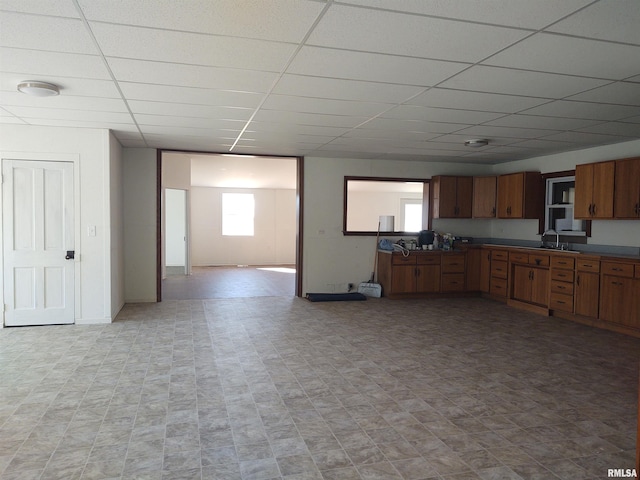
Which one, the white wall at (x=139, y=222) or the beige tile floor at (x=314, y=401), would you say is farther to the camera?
the white wall at (x=139, y=222)

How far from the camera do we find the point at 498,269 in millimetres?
7402

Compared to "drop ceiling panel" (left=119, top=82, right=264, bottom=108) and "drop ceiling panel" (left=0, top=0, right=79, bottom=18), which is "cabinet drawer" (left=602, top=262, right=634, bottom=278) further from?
"drop ceiling panel" (left=0, top=0, right=79, bottom=18)

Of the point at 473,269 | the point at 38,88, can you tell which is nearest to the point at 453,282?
the point at 473,269

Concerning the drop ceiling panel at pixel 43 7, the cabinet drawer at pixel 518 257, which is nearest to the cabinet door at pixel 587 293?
the cabinet drawer at pixel 518 257

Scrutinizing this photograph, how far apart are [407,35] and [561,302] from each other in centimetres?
498

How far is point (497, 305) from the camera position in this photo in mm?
7156

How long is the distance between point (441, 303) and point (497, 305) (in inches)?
35.2

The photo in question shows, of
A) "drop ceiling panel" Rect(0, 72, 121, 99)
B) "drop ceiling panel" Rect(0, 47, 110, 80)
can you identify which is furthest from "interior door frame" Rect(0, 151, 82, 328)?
"drop ceiling panel" Rect(0, 47, 110, 80)

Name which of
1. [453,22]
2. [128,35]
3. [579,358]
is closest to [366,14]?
[453,22]

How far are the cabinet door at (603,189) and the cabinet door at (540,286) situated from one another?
108 centimetres

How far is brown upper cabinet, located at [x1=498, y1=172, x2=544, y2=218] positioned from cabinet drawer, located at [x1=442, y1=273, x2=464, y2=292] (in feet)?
4.40

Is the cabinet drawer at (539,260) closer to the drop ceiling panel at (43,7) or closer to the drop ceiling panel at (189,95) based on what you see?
the drop ceiling panel at (189,95)

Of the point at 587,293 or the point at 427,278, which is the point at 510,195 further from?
the point at 587,293

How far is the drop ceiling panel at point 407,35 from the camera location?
94.9 inches
